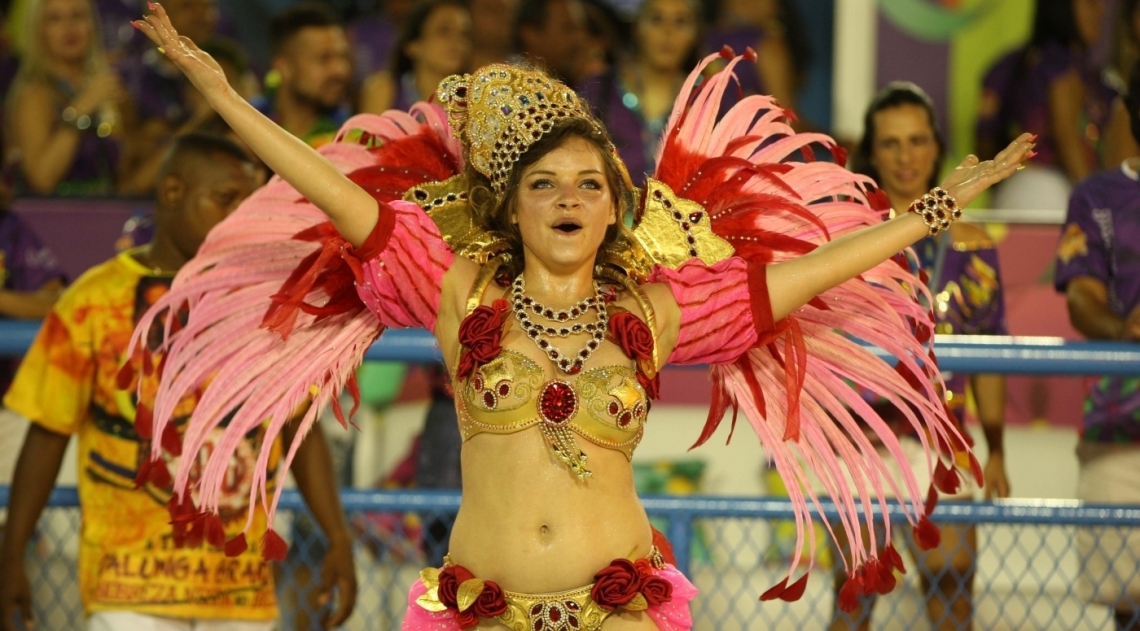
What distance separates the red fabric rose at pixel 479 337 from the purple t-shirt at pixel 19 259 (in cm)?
215

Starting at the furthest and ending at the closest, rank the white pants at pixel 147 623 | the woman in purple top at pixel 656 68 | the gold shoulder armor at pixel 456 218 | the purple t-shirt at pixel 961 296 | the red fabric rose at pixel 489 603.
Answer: the woman in purple top at pixel 656 68 → the purple t-shirt at pixel 961 296 → the white pants at pixel 147 623 → the gold shoulder armor at pixel 456 218 → the red fabric rose at pixel 489 603

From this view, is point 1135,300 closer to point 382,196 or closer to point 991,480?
point 991,480

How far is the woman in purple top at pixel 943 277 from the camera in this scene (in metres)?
4.04

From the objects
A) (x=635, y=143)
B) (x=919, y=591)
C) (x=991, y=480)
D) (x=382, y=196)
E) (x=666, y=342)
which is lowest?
(x=919, y=591)

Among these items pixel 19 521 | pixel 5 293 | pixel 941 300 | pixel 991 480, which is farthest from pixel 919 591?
pixel 5 293

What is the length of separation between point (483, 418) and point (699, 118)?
0.84 meters

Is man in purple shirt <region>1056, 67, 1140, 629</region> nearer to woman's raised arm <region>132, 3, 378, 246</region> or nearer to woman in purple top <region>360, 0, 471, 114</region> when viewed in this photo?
woman's raised arm <region>132, 3, 378, 246</region>

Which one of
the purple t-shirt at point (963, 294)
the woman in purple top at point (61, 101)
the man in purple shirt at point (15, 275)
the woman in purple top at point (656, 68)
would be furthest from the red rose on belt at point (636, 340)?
the woman in purple top at point (61, 101)

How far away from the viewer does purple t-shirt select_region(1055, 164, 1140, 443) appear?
4.11 m

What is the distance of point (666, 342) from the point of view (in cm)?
300

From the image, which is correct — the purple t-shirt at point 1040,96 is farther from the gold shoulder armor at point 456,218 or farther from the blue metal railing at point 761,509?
the gold shoulder armor at point 456,218

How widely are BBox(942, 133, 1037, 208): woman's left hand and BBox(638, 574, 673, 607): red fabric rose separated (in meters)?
0.91

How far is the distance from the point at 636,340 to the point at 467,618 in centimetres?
61

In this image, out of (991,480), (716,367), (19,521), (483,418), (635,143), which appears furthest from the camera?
(635,143)
